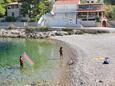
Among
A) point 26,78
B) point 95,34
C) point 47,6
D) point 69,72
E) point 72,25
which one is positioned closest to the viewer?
point 26,78

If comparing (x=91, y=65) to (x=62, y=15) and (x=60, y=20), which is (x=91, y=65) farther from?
(x=62, y=15)

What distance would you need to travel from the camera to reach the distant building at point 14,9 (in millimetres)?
100938

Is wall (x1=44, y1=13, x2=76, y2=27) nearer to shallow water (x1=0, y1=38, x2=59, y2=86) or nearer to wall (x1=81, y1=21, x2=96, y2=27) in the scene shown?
wall (x1=81, y1=21, x2=96, y2=27)

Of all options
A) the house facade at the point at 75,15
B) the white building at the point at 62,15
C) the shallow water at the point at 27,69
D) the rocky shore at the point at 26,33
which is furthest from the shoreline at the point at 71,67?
the white building at the point at 62,15

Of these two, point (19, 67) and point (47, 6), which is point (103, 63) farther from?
Result: point (47, 6)

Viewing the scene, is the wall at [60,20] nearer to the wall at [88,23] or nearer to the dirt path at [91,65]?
the wall at [88,23]

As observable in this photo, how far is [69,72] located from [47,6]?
2390 inches

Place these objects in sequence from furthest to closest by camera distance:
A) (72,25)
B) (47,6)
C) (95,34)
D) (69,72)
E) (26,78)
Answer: (47,6)
(72,25)
(95,34)
(69,72)
(26,78)

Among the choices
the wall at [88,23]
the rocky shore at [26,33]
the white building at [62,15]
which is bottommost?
the rocky shore at [26,33]

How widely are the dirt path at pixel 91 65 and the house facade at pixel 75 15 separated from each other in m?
21.9

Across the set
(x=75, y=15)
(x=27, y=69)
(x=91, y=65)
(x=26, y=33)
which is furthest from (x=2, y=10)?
(x=91, y=65)

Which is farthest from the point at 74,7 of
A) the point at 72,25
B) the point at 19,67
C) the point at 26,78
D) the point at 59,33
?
the point at 26,78

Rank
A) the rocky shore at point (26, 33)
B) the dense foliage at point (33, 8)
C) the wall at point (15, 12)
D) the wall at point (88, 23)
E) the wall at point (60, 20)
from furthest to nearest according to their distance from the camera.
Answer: the wall at point (15, 12), the wall at point (60, 20), the dense foliage at point (33, 8), the wall at point (88, 23), the rocky shore at point (26, 33)

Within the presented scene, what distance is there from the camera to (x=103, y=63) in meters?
42.3
